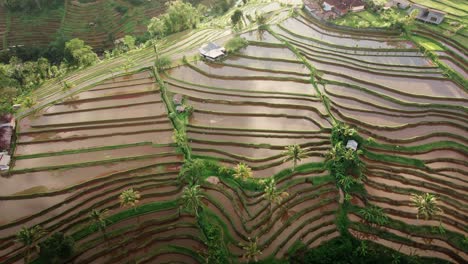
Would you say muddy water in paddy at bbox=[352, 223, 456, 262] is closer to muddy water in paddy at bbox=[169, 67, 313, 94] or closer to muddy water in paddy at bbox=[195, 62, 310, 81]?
muddy water in paddy at bbox=[169, 67, 313, 94]

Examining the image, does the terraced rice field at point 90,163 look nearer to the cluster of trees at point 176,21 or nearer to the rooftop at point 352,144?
the rooftop at point 352,144

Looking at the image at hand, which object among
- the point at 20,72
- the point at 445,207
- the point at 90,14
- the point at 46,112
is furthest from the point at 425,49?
the point at 90,14

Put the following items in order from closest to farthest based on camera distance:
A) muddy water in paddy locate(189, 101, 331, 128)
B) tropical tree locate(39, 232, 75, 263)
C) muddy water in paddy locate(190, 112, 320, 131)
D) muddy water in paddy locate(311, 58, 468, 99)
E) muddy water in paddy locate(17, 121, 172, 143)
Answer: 1. tropical tree locate(39, 232, 75, 263)
2. muddy water in paddy locate(17, 121, 172, 143)
3. muddy water in paddy locate(190, 112, 320, 131)
4. muddy water in paddy locate(189, 101, 331, 128)
5. muddy water in paddy locate(311, 58, 468, 99)

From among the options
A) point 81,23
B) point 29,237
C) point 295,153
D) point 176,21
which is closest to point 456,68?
point 295,153

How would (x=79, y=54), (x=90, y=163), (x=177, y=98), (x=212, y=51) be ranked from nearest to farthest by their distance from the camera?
(x=90, y=163)
(x=177, y=98)
(x=212, y=51)
(x=79, y=54)

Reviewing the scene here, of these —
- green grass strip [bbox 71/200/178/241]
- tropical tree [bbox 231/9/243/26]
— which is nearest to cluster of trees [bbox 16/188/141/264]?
green grass strip [bbox 71/200/178/241]

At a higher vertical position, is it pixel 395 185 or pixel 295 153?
pixel 295 153

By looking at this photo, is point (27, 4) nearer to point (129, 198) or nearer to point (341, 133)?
point (129, 198)
